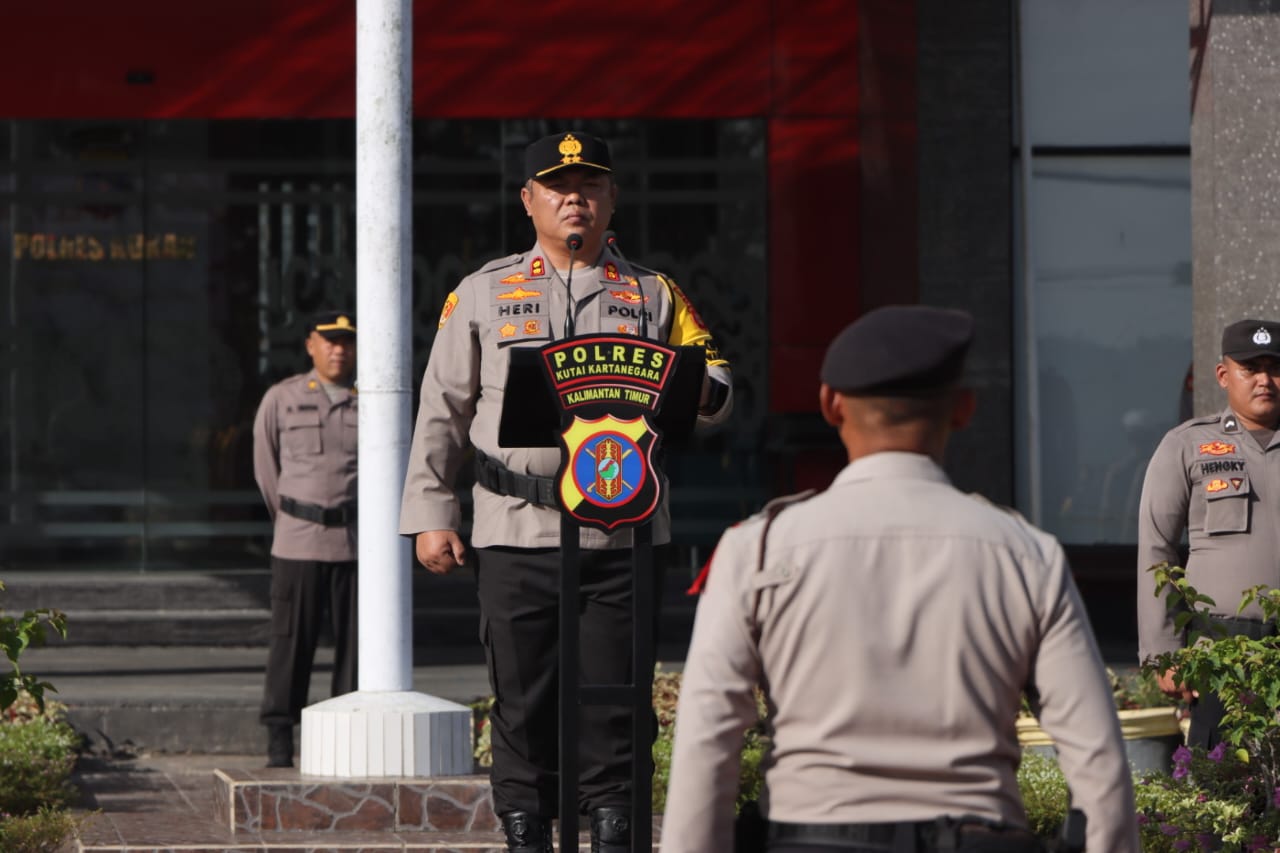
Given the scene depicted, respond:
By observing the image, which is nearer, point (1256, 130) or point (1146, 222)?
point (1256, 130)

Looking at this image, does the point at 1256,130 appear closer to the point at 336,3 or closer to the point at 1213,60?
the point at 1213,60

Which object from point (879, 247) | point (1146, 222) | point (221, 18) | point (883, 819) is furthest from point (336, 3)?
point (883, 819)

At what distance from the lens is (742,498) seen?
13266 mm

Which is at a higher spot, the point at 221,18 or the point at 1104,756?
the point at 221,18

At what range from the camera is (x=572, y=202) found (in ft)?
18.6

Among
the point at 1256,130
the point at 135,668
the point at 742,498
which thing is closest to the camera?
the point at 1256,130

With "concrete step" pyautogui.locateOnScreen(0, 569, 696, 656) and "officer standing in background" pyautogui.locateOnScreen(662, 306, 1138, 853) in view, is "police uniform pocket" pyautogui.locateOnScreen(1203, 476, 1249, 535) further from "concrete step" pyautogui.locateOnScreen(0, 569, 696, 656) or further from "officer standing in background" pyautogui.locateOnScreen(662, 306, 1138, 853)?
"concrete step" pyautogui.locateOnScreen(0, 569, 696, 656)

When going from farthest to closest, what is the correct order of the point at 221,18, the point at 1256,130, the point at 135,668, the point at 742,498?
the point at 742,498 < the point at 221,18 < the point at 135,668 < the point at 1256,130

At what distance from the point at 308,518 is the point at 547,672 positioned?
171 inches

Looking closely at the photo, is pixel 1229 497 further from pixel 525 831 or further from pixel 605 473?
pixel 525 831

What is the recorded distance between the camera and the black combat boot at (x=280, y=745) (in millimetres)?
9297

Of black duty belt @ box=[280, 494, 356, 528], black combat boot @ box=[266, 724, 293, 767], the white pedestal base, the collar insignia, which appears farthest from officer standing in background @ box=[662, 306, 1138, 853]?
black duty belt @ box=[280, 494, 356, 528]

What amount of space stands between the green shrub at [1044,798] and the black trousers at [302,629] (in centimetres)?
324

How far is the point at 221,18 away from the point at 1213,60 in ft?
20.2
